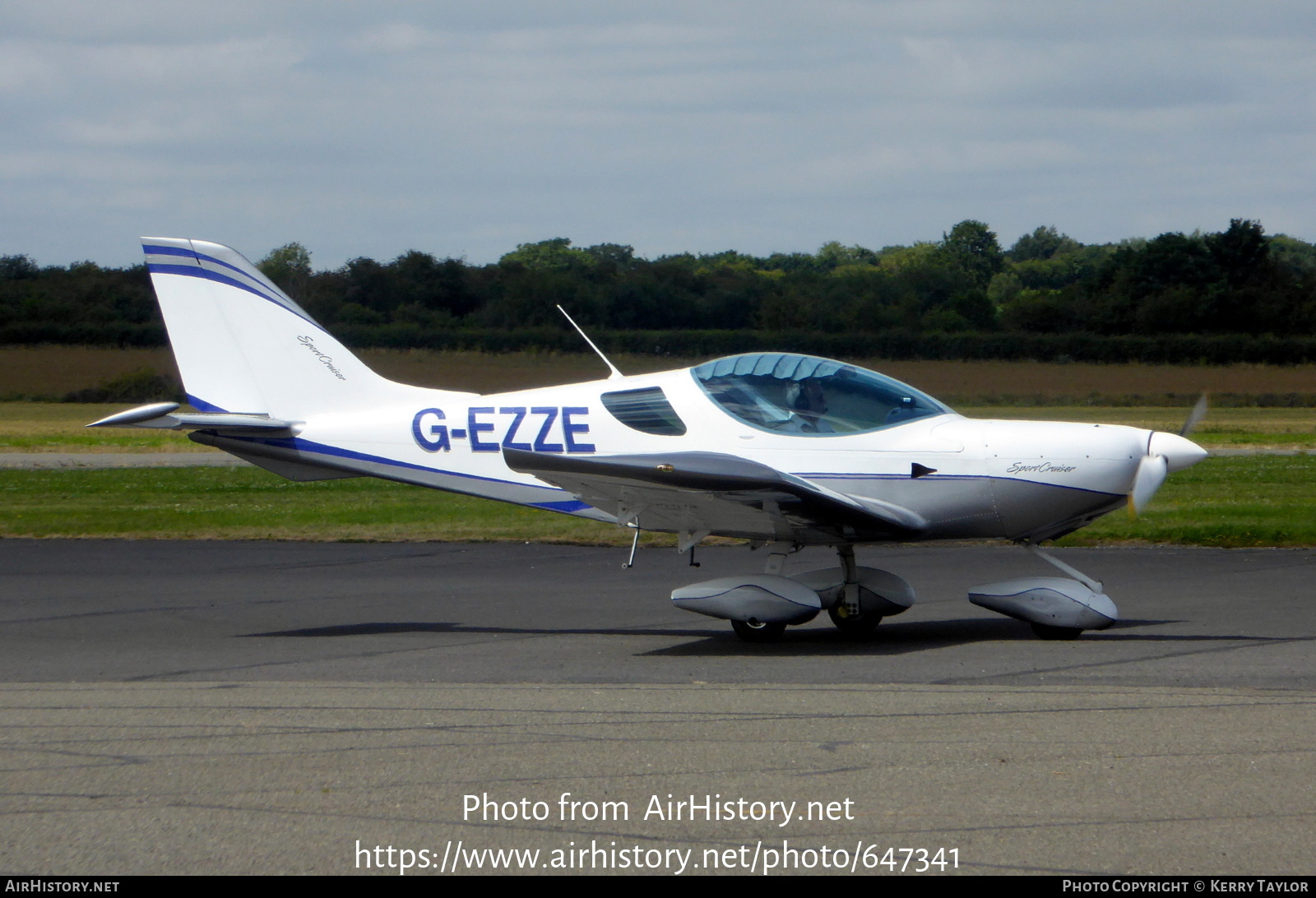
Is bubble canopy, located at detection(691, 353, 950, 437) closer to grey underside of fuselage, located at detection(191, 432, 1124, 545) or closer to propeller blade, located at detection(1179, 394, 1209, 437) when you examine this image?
grey underside of fuselage, located at detection(191, 432, 1124, 545)

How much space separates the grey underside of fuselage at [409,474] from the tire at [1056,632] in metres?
3.33

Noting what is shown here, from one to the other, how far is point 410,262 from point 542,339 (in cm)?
903

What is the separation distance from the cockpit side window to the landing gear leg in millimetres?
1557

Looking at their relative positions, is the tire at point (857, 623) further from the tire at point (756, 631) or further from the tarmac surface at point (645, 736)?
the tire at point (756, 631)

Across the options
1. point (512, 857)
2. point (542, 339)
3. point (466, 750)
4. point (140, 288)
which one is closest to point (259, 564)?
point (466, 750)

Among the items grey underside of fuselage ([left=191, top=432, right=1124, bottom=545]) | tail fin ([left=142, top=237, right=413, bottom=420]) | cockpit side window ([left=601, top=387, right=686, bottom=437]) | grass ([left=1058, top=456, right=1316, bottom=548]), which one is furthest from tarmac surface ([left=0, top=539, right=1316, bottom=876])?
grass ([left=1058, top=456, right=1316, bottom=548])

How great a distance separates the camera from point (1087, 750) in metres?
5.39

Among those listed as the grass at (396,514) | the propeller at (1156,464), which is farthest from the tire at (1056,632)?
the grass at (396,514)

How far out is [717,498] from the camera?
8758 mm

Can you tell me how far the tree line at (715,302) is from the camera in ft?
128

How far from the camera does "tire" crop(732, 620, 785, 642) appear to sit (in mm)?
9297

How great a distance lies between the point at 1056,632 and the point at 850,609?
147cm

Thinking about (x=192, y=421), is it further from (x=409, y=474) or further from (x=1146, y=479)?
(x=1146, y=479)

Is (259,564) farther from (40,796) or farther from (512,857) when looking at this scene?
(512,857)
